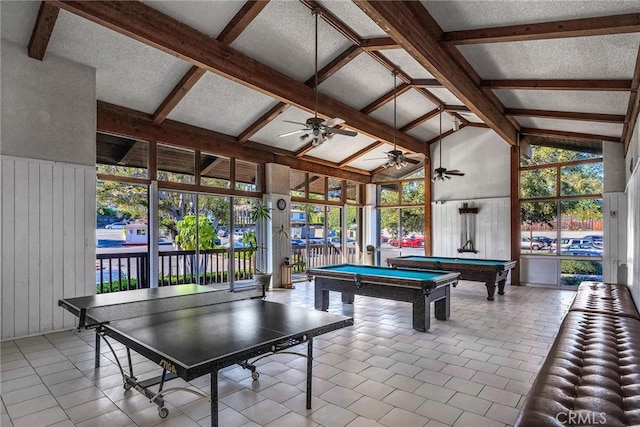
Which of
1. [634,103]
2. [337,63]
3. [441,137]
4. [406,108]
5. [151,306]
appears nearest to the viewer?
[151,306]

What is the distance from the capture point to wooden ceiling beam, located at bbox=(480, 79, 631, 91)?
489 cm

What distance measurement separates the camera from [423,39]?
4.42 meters

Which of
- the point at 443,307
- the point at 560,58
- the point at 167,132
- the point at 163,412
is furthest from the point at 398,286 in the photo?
the point at 167,132

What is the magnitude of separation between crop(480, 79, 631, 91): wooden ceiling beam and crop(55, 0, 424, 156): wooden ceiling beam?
294 cm

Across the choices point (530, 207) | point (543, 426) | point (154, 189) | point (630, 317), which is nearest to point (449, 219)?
point (530, 207)

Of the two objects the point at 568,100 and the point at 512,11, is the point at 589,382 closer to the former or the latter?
the point at 512,11

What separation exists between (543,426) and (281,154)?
811cm

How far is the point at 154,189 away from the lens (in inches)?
269

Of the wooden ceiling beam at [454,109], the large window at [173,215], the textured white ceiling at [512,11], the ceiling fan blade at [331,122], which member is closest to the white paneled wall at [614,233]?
the wooden ceiling beam at [454,109]

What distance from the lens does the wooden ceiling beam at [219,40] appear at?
4.39 metres

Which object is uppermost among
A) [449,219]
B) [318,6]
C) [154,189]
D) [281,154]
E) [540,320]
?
[318,6]

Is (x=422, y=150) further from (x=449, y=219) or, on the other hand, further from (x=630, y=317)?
(x=630, y=317)

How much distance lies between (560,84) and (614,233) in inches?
170

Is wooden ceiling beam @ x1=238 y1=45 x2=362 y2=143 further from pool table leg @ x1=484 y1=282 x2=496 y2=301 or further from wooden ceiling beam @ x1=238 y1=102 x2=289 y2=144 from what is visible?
pool table leg @ x1=484 y1=282 x2=496 y2=301
